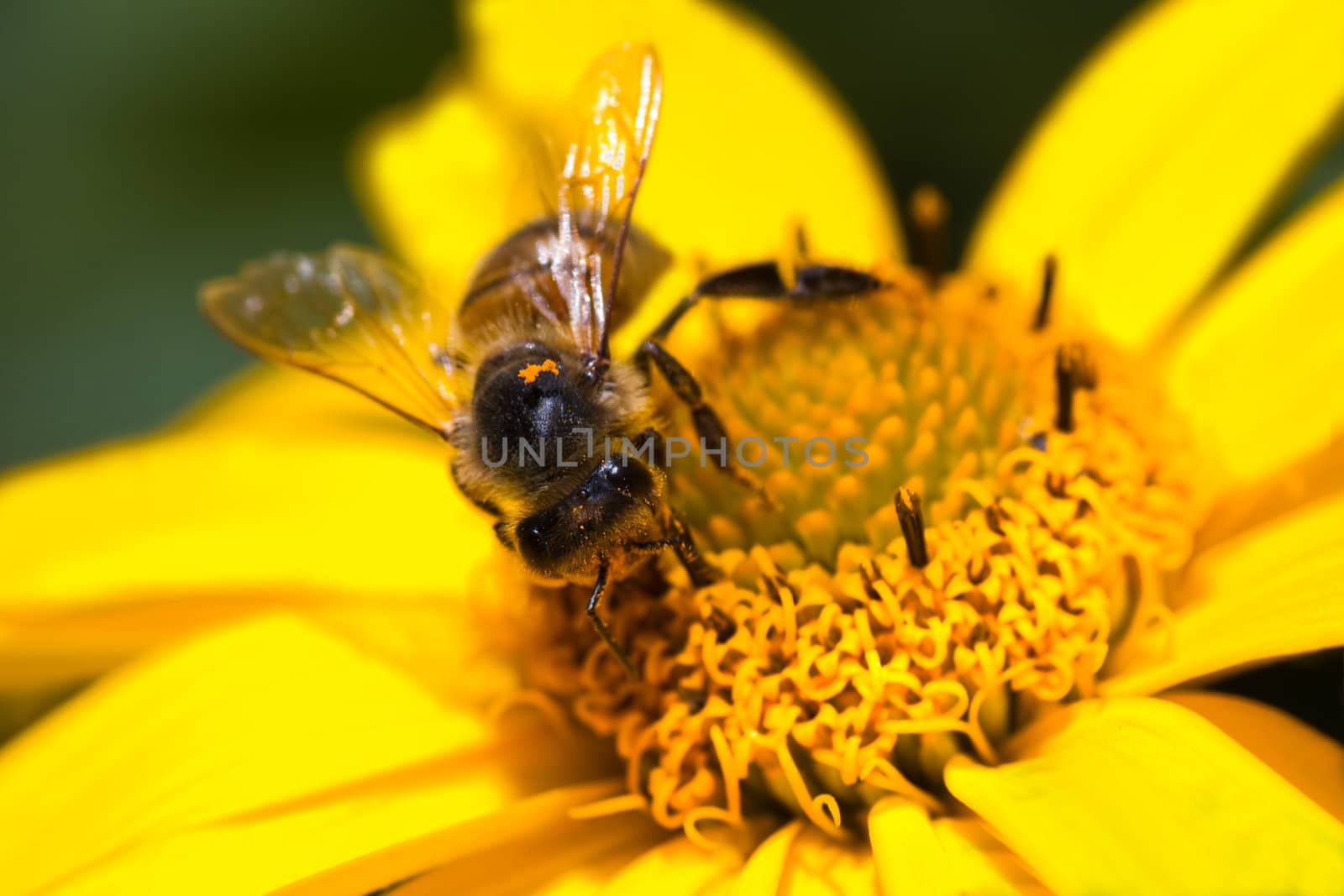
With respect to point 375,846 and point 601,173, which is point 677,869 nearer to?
point 375,846

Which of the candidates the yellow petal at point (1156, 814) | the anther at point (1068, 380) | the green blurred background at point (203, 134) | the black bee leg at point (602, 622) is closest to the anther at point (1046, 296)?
the anther at point (1068, 380)

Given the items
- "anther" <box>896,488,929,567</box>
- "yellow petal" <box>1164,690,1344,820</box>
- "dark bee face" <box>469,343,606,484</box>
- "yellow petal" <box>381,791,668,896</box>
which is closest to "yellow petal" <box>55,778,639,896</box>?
"yellow petal" <box>381,791,668,896</box>

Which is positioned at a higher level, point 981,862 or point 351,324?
point 351,324

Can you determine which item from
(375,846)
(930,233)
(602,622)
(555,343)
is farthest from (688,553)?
(930,233)

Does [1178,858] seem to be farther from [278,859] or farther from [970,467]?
[278,859]

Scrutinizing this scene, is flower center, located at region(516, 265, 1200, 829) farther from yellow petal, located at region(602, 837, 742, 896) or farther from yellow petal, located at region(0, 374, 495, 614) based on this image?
yellow petal, located at region(0, 374, 495, 614)

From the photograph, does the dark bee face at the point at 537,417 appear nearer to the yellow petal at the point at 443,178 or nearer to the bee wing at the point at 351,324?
the bee wing at the point at 351,324
